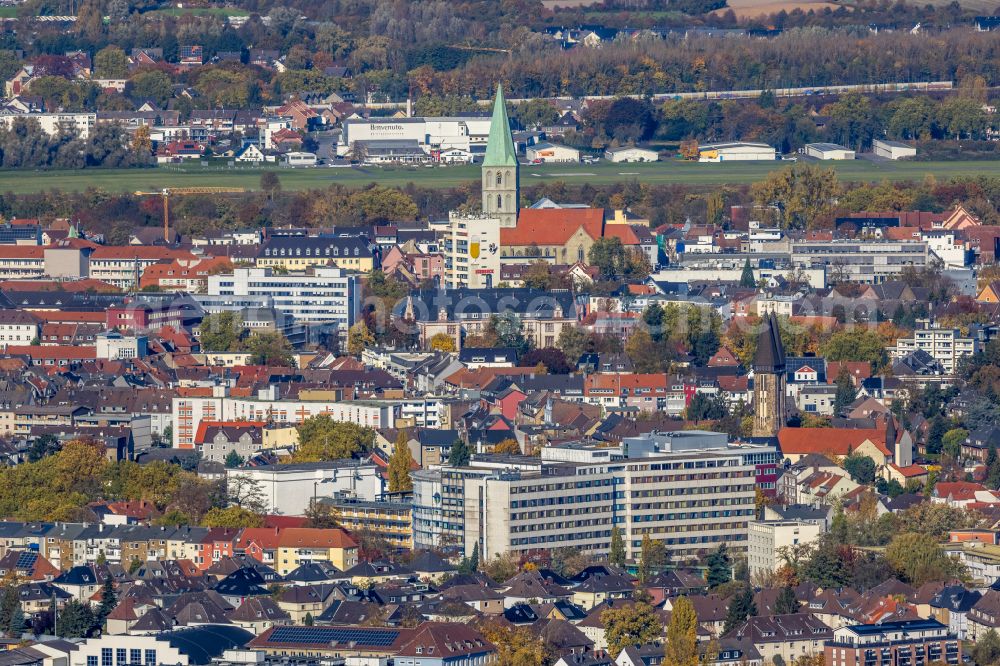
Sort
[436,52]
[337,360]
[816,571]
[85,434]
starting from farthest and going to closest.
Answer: [436,52] → [337,360] → [85,434] → [816,571]

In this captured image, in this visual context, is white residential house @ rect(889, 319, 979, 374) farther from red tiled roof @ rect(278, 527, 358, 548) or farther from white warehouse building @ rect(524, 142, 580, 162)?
white warehouse building @ rect(524, 142, 580, 162)

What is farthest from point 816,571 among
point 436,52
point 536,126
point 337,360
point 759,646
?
point 436,52

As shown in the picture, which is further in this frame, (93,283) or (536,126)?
(536,126)

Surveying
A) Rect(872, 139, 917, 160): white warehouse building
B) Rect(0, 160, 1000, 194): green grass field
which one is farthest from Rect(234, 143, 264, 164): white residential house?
Rect(872, 139, 917, 160): white warehouse building

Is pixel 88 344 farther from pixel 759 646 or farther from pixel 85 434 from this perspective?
pixel 759 646

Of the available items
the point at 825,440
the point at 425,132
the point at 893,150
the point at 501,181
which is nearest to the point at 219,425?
the point at 825,440

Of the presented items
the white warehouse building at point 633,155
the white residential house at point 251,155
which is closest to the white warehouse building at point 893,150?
the white warehouse building at point 633,155

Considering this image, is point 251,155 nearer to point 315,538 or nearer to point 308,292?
point 308,292

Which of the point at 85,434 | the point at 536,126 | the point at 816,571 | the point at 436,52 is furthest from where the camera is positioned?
the point at 436,52
